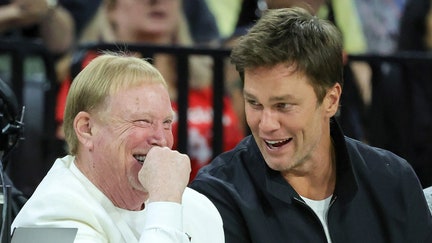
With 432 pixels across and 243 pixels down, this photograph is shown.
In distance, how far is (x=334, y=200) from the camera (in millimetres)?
3764

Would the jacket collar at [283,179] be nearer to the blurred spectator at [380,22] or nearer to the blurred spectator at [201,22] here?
the blurred spectator at [201,22]

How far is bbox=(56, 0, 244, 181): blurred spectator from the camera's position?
235 inches

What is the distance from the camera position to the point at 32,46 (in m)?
6.36

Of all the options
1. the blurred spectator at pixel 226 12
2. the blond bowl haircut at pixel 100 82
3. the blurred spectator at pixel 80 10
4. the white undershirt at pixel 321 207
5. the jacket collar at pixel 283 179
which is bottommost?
the white undershirt at pixel 321 207

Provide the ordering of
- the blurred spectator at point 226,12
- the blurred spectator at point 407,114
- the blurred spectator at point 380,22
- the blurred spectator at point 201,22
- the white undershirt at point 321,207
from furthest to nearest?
the blurred spectator at point 380,22
the blurred spectator at point 226,12
the blurred spectator at point 201,22
the blurred spectator at point 407,114
the white undershirt at point 321,207

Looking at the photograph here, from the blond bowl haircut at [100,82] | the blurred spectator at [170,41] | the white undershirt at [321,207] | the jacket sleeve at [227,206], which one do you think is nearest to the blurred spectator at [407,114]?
the blurred spectator at [170,41]

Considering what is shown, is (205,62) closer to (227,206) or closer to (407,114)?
(407,114)

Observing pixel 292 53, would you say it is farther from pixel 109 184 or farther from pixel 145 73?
pixel 109 184

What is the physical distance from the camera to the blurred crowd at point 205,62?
603 centimetres

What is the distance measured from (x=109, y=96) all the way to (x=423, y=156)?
344 centimetres

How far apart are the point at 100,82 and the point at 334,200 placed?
92 centimetres

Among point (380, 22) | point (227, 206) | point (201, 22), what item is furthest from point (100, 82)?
point (380, 22)

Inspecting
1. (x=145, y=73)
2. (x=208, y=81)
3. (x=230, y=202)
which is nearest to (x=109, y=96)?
(x=145, y=73)

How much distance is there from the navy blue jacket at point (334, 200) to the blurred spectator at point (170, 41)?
6.70 ft
